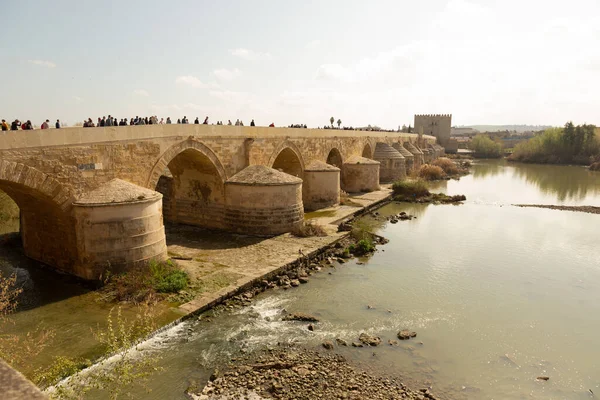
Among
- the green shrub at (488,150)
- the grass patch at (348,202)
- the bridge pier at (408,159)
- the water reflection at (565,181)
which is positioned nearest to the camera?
the grass patch at (348,202)

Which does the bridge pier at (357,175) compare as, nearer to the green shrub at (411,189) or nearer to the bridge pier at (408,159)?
the green shrub at (411,189)

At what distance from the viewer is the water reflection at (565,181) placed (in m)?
28.2

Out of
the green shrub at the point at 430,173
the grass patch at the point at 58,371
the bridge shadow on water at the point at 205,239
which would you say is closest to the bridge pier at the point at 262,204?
the bridge shadow on water at the point at 205,239

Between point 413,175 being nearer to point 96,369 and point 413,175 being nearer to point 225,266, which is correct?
point 225,266

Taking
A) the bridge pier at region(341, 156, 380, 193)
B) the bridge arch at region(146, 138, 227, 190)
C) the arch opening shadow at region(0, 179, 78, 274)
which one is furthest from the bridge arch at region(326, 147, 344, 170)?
the arch opening shadow at region(0, 179, 78, 274)

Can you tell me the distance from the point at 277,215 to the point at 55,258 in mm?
6934

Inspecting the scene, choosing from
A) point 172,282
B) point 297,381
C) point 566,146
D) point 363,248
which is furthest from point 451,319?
point 566,146

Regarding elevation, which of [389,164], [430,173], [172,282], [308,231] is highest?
[389,164]

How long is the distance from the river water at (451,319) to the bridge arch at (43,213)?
166 inches

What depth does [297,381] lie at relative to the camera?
6492 millimetres

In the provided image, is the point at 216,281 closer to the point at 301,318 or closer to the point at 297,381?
the point at 301,318

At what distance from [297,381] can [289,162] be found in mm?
14421

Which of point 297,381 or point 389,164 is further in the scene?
point 389,164

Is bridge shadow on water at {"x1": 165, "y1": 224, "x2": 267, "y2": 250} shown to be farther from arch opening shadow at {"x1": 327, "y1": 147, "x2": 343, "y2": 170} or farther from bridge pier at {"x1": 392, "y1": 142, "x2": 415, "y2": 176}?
bridge pier at {"x1": 392, "y1": 142, "x2": 415, "y2": 176}
